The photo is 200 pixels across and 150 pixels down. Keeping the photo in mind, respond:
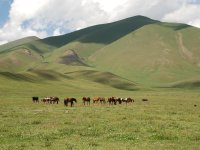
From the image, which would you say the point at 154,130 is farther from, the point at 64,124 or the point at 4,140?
the point at 4,140

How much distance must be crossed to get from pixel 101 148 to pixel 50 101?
47.6 m

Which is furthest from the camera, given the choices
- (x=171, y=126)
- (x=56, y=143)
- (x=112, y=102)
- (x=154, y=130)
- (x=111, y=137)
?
(x=112, y=102)

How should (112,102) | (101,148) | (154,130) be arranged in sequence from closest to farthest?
(101,148) < (154,130) < (112,102)

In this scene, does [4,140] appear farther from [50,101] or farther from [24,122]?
[50,101]

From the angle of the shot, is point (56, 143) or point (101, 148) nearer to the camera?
point (101, 148)

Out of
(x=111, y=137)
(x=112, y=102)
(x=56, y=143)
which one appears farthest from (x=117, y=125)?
(x=112, y=102)

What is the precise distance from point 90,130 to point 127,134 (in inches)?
117

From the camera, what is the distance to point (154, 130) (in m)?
26.7

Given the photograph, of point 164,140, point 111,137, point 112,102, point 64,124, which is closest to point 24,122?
point 64,124

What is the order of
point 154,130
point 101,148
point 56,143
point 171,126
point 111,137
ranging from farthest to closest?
point 171,126, point 154,130, point 111,137, point 56,143, point 101,148

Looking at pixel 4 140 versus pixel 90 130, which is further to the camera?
pixel 90 130

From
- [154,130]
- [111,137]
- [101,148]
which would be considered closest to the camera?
[101,148]

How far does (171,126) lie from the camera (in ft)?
97.2

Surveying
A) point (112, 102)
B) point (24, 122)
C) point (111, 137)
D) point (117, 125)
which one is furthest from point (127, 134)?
point (112, 102)
